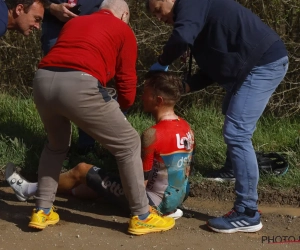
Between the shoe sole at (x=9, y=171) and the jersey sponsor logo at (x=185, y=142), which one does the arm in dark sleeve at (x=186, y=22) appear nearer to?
the jersey sponsor logo at (x=185, y=142)

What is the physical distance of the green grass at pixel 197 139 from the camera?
19.2ft

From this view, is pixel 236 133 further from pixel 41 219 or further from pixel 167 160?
pixel 41 219

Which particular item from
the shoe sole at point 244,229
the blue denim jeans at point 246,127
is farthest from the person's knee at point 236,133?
the shoe sole at point 244,229

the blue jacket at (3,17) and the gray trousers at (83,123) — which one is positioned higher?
the blue jacket at (3,17)

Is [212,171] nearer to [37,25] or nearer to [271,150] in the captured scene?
[271,150]

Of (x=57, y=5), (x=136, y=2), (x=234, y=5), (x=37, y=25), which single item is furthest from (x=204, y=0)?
(x=136, y=2)

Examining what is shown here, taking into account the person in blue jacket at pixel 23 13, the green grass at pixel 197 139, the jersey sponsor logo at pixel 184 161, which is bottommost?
the green grass at pixel 197 139

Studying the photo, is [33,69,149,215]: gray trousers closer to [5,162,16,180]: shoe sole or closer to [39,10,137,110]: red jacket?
[39,10,137,110]: red jacket

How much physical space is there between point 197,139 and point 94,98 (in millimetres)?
2217

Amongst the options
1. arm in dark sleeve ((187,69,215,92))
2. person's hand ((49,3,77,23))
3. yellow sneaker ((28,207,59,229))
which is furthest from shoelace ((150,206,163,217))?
person's hand ((49,3,77,23))

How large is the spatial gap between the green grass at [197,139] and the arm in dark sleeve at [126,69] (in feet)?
4.31

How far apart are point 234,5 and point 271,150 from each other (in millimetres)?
1855

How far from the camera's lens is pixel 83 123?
4.29m

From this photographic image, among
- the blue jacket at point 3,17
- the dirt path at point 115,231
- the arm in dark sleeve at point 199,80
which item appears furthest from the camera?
the arm in dark sleeve at point 199,80
